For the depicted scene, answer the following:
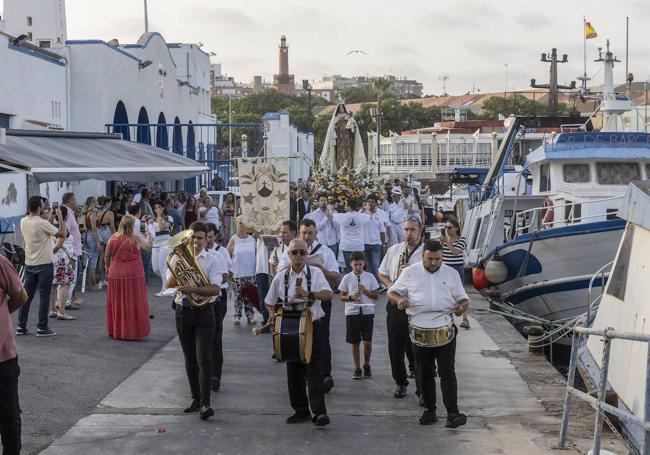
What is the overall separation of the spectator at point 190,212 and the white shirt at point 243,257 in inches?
337

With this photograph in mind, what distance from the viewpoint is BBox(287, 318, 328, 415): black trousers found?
977 cm

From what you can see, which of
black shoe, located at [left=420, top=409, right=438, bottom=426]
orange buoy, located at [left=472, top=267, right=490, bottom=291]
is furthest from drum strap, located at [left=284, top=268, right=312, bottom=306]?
orange buoy, located at [left=472, top=267, right=490, bottom=291]

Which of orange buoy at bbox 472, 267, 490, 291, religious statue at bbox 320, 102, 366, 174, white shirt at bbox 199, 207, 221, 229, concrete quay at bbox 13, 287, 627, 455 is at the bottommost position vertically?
concrete quay at bbox 13, 287, 627, 455

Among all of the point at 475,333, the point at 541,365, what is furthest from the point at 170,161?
the point at 541,365

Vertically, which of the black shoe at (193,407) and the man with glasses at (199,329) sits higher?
the man with glasses at (199,329)

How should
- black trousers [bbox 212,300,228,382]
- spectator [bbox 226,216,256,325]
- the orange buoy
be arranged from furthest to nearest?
the orange buoy
spectator [bbox 226,216,256,325]
black trousers [bbox 212,300,228,382]

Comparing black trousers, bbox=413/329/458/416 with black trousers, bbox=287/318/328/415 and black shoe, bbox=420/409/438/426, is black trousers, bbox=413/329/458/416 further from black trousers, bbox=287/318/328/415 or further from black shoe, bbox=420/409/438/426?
black trousers, bbox=287/318/328/415

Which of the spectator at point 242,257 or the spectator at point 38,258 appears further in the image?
the spectator at point 242,257

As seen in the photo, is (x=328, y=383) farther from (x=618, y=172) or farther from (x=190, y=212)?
(x=190, y=212)

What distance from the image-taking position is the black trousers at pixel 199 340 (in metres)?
10.0

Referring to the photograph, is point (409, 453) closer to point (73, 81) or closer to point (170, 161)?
point (170, 161)

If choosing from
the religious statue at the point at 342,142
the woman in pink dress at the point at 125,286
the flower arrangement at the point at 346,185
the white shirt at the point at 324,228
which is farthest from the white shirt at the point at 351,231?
Result: the religious statue at the point at 342,142

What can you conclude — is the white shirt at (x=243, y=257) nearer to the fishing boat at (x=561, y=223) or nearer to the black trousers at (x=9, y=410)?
the fishing boat at (x=561, y=223)

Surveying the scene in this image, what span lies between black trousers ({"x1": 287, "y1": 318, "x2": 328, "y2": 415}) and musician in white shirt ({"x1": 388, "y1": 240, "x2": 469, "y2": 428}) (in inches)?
31.7
